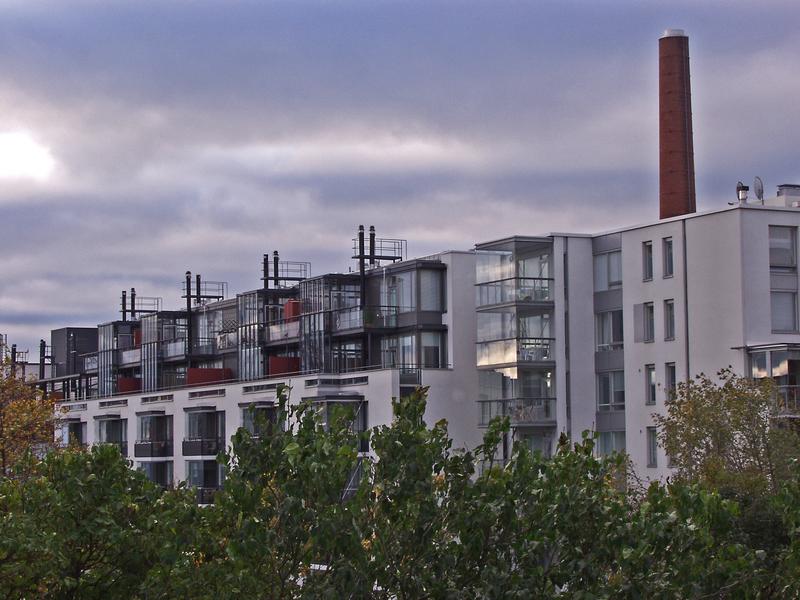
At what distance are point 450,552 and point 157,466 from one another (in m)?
81.3

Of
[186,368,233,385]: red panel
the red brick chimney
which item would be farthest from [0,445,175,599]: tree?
[186,368,233,385]: red panel

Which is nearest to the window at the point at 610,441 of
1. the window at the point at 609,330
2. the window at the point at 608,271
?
the window at the point at 609,330

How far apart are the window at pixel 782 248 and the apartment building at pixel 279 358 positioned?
61.4 feet

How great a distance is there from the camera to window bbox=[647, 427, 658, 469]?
6869cm

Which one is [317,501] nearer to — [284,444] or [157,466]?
[284,444]

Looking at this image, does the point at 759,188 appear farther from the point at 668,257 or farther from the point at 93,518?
the point at 93,518

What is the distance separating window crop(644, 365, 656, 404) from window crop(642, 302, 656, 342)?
144cm

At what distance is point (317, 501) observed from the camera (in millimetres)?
19969

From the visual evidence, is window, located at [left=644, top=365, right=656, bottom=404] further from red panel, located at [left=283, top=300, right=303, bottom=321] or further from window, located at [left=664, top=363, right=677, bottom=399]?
red panel, located at [left=283, top=300, right=303, bottom=321]

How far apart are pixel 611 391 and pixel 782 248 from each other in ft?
39.9

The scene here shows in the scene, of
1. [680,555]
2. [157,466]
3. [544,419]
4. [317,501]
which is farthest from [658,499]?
[157,466]

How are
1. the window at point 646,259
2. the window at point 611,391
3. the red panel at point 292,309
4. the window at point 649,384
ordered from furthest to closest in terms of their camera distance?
the red panel at point 292,309, the window at point 611,391, the window at point 646,259, the window at point 649,384

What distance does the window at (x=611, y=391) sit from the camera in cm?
7262

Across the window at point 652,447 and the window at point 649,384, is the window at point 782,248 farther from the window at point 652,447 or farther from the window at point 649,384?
the window at point 652,447
